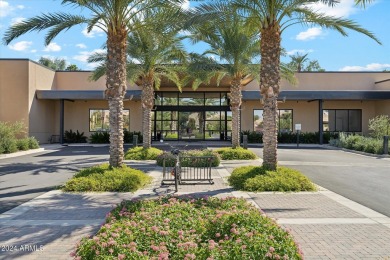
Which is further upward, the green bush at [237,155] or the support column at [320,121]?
the support column at [320,121]

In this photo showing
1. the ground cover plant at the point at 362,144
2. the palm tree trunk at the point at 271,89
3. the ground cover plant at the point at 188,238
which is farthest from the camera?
the ground cover plant at the point at 362,144

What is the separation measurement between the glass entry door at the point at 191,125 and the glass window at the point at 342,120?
476 inches

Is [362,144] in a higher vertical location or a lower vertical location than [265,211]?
higher

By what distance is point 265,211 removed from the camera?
750 centimetres

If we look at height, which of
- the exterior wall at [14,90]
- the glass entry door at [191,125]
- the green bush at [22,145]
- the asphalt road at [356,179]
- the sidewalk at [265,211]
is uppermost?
the exterior wall at [14,90]

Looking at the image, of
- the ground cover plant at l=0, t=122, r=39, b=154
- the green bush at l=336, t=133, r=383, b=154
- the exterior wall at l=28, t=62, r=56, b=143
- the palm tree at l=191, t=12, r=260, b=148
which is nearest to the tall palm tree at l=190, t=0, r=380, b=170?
the palm tree at l=191, t=12, r=260, b=148

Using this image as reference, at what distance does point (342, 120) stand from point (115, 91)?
27109 mm

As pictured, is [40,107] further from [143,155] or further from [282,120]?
[282,120]

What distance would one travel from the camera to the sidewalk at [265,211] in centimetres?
514

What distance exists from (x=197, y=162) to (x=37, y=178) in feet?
20.1

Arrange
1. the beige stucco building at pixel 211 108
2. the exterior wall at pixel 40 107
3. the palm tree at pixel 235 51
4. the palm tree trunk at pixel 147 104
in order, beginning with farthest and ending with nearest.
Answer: the beige stucco building at pixel 211 108
the exterior wall at pixel 40 107
the palm tree trunk at pixel 147 104
the palm tree at pixel 235 51

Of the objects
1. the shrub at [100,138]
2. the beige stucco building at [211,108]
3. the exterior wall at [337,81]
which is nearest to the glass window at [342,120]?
the beige stucco building at [211,108]

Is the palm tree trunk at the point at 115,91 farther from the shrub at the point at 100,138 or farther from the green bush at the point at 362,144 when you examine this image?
the shrub at the point at 100,138

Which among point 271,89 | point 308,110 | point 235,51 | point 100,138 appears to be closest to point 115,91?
point 271,89
